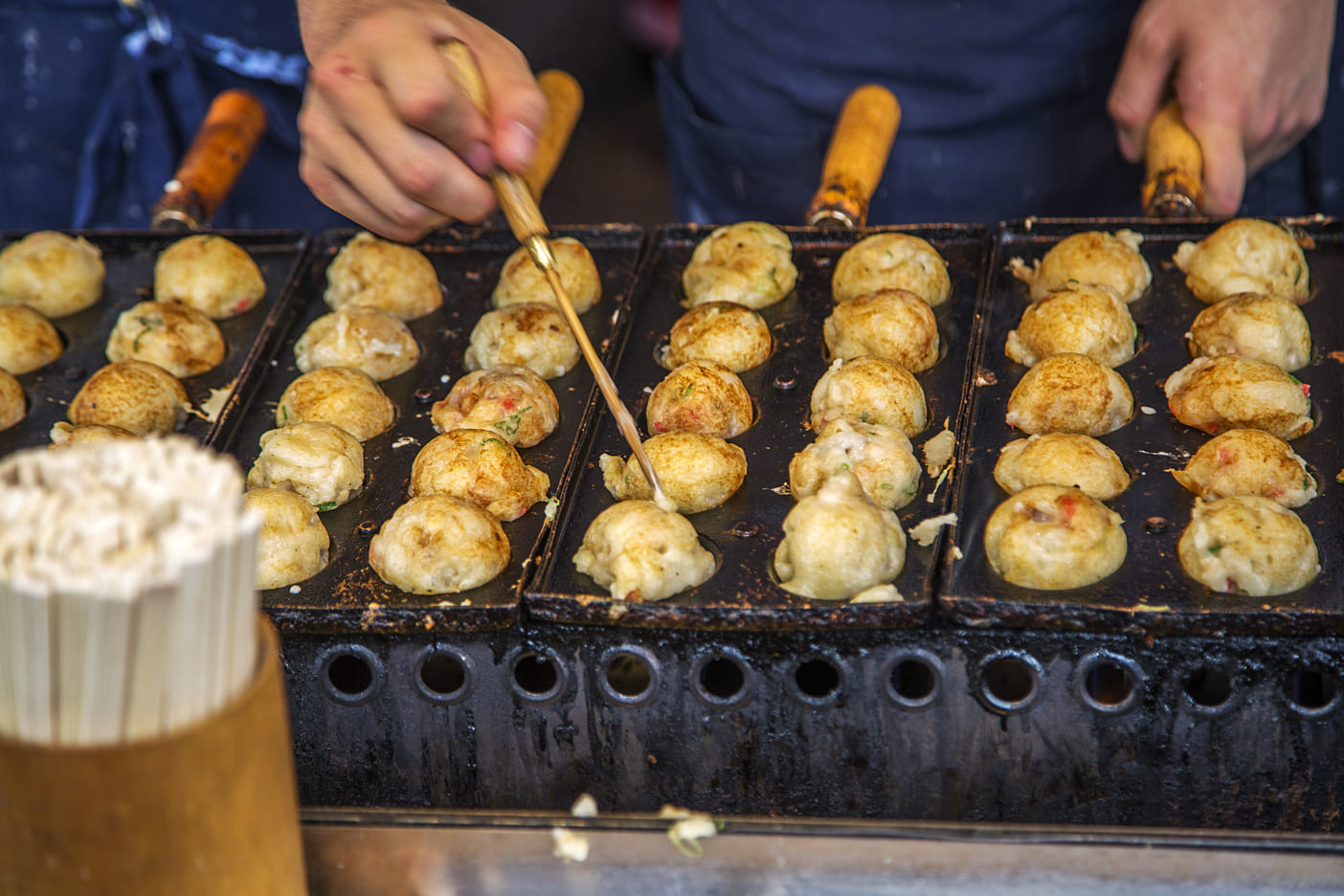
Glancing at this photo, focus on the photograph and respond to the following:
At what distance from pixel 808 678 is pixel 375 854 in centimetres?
101

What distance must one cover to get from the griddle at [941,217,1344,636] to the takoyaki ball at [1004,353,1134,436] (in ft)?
0.10

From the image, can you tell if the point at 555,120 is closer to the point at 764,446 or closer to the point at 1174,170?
the point at 764,446

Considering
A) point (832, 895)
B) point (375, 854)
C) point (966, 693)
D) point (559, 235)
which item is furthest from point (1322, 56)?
point (375, 854)

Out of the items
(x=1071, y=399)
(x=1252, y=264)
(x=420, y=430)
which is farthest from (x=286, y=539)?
(x=1252, y=264)

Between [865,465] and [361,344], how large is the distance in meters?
1.03

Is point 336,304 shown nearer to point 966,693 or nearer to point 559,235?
point 559,235

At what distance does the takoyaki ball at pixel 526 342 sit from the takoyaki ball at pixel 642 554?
549 mm

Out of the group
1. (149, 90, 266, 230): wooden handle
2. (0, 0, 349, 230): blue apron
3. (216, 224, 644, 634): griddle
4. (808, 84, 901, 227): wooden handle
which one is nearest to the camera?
(216, 224, 644, 634): griddle

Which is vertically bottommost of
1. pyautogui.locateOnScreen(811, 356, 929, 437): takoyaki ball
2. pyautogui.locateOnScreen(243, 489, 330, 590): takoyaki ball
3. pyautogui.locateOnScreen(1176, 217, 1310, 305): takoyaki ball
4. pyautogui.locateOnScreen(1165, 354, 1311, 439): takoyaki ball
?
pyautogui.locateOnScreen(243, 489, 330, 590): takoyaki ball

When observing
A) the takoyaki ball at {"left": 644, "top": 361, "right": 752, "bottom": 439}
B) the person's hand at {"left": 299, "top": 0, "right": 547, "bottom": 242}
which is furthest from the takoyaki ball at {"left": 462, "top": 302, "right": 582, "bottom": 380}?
the person's hand at {"left": 299, "top": 0, "right": 547, "bottom": 242}

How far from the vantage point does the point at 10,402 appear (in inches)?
89.1

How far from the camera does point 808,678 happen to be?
6.77 ft

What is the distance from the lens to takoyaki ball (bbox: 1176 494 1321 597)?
1.63 metres

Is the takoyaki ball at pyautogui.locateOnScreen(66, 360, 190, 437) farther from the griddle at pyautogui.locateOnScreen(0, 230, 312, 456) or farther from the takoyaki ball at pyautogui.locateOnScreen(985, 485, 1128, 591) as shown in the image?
the takoyaki ball at pyautogui.locateOnScreen(985, 485, 1128, 591)
